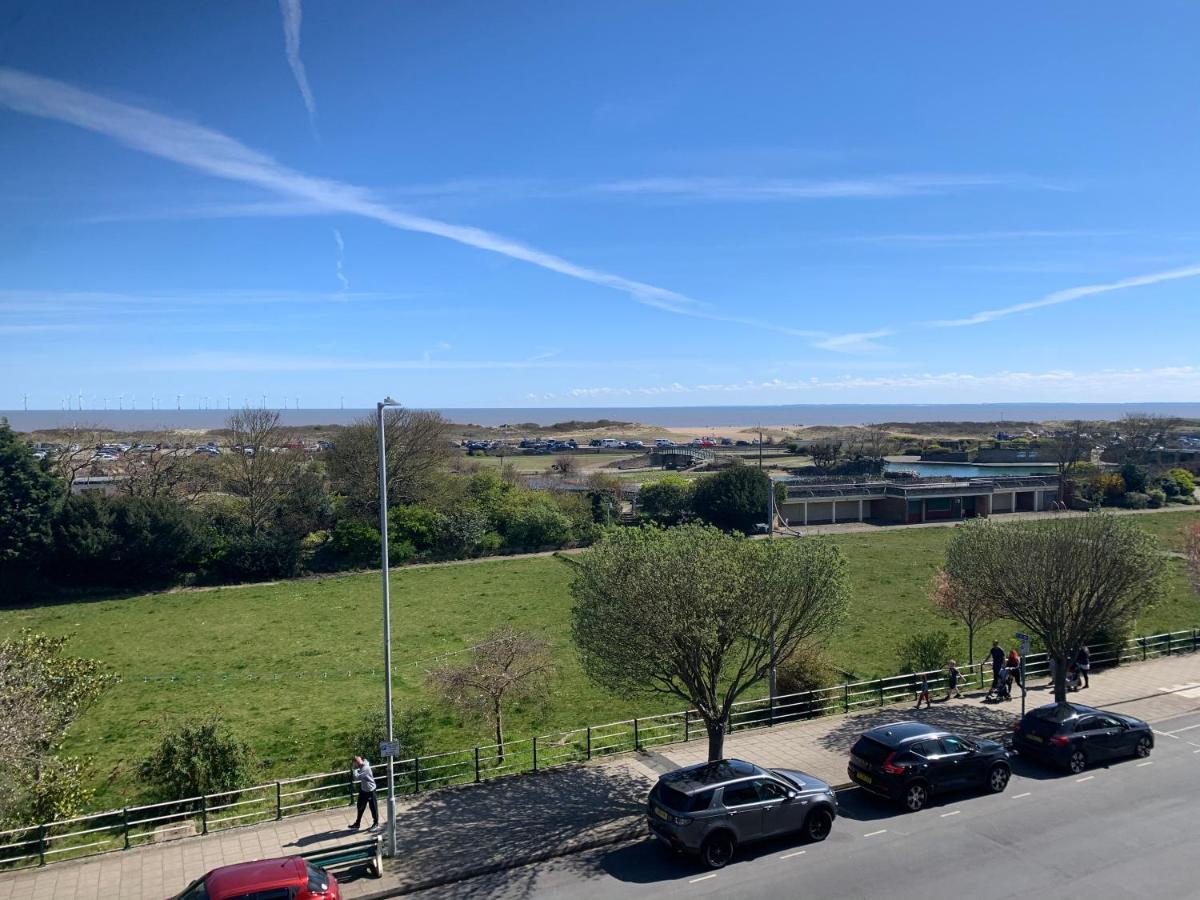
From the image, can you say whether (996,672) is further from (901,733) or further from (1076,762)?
(901,733)

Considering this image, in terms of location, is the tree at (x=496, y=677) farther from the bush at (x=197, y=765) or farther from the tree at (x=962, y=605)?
the tree at (x=962, y=605)

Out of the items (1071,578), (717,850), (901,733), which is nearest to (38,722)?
(717,850)

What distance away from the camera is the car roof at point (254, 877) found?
34.1 feet

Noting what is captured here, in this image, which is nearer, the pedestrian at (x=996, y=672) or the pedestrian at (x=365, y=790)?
the pedestrian at (x=365, y=790)

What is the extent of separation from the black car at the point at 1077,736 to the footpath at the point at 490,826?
1887 mm

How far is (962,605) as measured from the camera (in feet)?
81.1

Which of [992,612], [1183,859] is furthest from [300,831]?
[992,612]

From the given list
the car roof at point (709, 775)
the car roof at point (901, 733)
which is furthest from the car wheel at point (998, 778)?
the car roof at point (709, 775)

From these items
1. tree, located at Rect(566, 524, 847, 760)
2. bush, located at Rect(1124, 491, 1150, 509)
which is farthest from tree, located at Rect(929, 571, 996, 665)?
bush, located at Rect(1124, 491, 1150, 509)

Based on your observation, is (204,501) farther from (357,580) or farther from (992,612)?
(992,612)

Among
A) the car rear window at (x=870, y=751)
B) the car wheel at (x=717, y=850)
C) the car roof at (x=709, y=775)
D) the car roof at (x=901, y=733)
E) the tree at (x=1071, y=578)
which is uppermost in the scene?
the tree at (x=1071, y=578)

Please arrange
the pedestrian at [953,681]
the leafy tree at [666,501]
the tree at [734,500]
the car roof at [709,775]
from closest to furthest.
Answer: the car roof at [709,775] < the pedestrian at [953,681] < the tree at [734,500] < the leafy tree at [666,501]

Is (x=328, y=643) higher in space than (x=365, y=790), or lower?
lower

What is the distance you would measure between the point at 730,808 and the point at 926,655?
1296cm
